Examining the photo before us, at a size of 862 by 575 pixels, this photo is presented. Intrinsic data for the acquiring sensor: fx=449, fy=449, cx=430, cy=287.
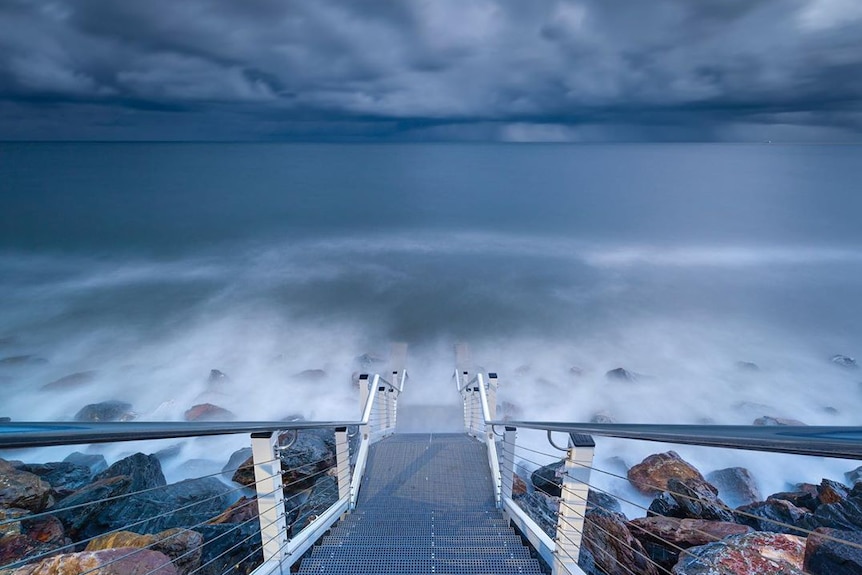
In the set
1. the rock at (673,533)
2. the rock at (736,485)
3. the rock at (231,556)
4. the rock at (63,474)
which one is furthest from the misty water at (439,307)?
the rock at (231,556)

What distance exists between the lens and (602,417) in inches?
378

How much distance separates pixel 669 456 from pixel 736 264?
19338 mm

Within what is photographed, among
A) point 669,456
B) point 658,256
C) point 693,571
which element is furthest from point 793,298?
point 693,571

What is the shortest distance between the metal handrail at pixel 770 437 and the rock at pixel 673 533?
10.3 ft

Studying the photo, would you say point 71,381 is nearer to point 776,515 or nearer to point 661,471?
point 661,471

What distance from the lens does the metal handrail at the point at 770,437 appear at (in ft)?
3.22

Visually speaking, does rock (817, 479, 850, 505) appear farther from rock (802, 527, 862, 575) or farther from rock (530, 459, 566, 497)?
rock (530, 459, 566, 497)

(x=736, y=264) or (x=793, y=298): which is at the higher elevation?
(x=736, y=264)

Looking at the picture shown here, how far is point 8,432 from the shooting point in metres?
1.06

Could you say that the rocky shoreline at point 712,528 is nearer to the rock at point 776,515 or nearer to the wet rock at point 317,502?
the rock at point 776,515

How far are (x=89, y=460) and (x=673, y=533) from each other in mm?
8814

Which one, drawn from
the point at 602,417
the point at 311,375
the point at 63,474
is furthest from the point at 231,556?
the point at 602,417

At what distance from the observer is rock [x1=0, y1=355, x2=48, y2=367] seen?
459 inches

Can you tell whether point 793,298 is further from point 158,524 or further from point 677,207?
point 158,524
